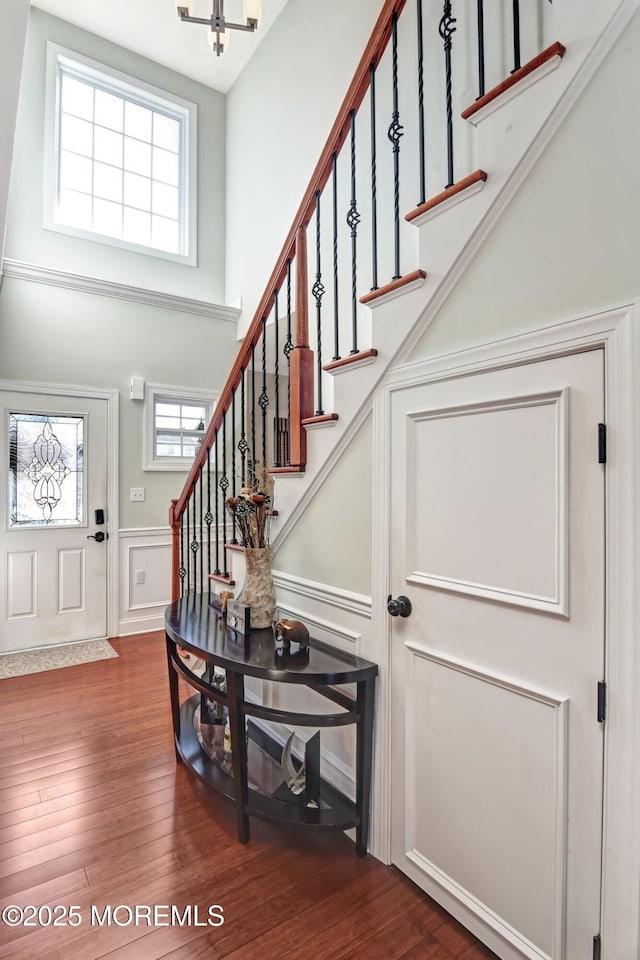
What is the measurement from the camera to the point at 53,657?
3.71 m

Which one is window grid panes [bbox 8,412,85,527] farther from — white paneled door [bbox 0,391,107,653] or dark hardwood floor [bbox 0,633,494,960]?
dark hardwood floor [bbox 0,633,494,960]

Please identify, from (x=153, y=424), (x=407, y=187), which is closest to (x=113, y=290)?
(x=153, y=424)

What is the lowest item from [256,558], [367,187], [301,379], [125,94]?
[256,558]

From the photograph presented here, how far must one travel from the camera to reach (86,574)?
4094 millimetres

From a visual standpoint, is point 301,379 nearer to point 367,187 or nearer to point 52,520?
point 367,187

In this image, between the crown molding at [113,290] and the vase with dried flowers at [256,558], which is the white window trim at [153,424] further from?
the vase with dried flowers at [256,558]

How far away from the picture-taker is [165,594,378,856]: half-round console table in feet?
5.38

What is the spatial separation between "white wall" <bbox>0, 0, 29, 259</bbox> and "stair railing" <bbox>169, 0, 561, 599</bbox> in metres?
1.04

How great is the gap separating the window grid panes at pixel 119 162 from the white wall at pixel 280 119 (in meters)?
0.57

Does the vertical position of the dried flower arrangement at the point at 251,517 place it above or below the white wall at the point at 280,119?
below

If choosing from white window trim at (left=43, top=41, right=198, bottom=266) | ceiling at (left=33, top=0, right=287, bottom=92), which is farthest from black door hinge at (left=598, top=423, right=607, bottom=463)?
ceiling at (left=33, top=0, right=287, bottom=92)

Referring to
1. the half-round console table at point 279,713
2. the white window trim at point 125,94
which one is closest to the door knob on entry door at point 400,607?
the half-round console table at point 279,713

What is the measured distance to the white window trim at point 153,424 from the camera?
4.38 meters

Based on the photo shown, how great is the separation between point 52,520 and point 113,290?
206 cm
